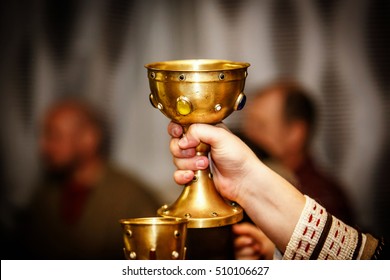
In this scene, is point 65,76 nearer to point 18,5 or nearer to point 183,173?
point 18,5

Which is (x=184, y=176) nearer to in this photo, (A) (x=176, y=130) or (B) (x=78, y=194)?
(A) (x=176, y=130)

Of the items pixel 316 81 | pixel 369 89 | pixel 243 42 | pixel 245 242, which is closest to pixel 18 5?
pixel 243 42

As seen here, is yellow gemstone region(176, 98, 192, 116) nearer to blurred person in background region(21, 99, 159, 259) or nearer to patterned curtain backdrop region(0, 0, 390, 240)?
blurred person in background region(21, 99, 159, 259)

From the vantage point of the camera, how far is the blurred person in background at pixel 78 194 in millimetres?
2186

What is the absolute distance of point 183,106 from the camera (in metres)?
0.82

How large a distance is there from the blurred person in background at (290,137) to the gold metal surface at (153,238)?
1230 mm

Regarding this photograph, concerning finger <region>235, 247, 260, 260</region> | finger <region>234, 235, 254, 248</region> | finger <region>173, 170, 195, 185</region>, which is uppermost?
finger <region>173, 170, 195, 185</region>

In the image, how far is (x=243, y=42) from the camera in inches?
95.3

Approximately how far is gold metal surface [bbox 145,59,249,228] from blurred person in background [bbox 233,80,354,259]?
1.05m

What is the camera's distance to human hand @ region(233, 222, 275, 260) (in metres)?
1.03

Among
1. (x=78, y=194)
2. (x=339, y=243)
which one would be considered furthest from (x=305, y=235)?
(x=78, y=194)

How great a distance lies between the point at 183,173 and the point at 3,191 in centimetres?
169

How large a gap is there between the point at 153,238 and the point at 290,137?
5.05 feet

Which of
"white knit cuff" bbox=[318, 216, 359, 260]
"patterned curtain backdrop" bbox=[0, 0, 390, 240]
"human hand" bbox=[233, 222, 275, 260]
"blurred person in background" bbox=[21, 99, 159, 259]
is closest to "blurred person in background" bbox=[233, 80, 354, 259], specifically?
"patterned curtain backdrop" bbox=[0, 0, 390, 240]
